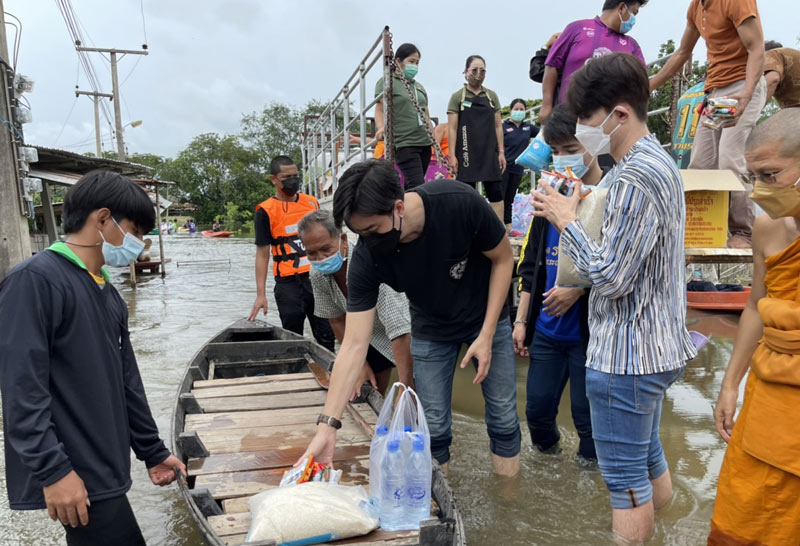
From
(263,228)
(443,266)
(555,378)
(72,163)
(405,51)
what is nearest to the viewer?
(443,266)

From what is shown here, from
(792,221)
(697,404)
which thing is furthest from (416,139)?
(792,221)

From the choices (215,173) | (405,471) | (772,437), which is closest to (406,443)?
(405,471)

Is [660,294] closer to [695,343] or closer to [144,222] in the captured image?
[695,343]

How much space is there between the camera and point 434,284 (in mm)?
2689

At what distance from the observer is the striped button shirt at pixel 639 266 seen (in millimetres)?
1866

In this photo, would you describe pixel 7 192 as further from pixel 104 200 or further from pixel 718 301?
pixel 718 301

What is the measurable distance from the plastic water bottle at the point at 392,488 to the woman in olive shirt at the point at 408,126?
158 inches

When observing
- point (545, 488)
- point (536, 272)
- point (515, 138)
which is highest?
point (515, 138)

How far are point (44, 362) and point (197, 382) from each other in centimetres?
266

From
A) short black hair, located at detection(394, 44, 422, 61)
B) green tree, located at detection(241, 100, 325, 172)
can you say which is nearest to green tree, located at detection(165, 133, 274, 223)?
green tree, located at detection(241, 100, 325, 172)

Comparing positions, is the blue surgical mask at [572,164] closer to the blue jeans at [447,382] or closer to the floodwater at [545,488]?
the blue jeans at [447,382]

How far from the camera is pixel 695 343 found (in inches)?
86.3

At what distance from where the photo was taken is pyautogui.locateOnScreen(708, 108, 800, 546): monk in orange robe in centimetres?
160

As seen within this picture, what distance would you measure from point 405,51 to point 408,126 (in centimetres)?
83
